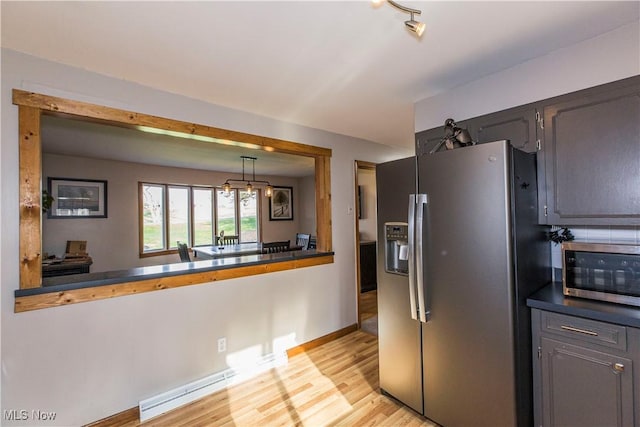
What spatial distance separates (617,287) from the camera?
162cm

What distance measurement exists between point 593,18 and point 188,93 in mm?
2670

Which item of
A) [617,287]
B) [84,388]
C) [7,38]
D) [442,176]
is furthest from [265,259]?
[617,287]

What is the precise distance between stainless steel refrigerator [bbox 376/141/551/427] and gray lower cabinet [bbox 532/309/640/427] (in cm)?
7

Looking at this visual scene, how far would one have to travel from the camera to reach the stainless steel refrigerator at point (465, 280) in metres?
1.67

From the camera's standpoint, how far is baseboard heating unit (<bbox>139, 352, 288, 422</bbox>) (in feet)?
7.24

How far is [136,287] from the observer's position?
2.22 m

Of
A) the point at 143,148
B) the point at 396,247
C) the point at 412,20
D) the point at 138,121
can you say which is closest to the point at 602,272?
the point at 396,247

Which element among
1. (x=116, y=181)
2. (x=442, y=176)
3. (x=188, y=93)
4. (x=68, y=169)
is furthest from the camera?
(x=116, y=181)

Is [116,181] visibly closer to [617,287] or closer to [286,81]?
[286,81]

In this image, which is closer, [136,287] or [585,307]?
[585,307]

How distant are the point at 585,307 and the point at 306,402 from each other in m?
1.94

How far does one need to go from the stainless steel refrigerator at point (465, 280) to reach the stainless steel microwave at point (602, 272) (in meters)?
0.18

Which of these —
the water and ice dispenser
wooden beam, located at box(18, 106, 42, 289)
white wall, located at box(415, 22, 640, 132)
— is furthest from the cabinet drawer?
wooden beam, located at box(18, 106, 42, 289)

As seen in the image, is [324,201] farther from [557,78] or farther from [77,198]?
[77,198]
